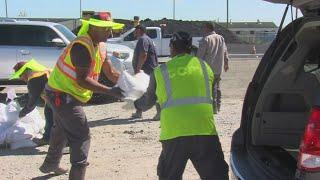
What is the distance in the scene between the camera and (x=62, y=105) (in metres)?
5.69

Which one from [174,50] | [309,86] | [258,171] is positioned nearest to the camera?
[258,171]

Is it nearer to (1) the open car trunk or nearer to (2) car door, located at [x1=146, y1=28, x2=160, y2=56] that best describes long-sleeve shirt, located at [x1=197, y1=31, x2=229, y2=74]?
(1) the open car trunk

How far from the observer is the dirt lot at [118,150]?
674cm

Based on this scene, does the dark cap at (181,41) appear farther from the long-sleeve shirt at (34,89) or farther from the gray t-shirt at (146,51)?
the gray t-shirt at (146,51)

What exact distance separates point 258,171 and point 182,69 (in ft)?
3.65

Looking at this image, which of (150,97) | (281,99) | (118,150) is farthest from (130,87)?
(118,150)

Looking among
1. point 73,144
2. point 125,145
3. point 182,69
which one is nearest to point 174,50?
point 182,69

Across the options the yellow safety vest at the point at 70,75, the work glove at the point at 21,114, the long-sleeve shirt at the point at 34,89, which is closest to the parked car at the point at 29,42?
the work glove at the point at 21,114

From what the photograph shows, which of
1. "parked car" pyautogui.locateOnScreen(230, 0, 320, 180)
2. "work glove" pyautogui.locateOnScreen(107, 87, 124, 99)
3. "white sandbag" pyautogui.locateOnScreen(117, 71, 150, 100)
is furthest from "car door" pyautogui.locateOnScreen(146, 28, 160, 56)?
"parked car" pyautogui.locateOnScreen(230, 0, 320, 180)

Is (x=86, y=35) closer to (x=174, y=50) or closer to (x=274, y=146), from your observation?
(x=174, y=50)

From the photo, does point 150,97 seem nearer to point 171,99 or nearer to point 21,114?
point 171,99

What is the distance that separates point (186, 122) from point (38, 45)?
9.91m

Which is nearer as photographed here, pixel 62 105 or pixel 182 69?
pixel 182 69

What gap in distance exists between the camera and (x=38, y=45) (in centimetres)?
1378
